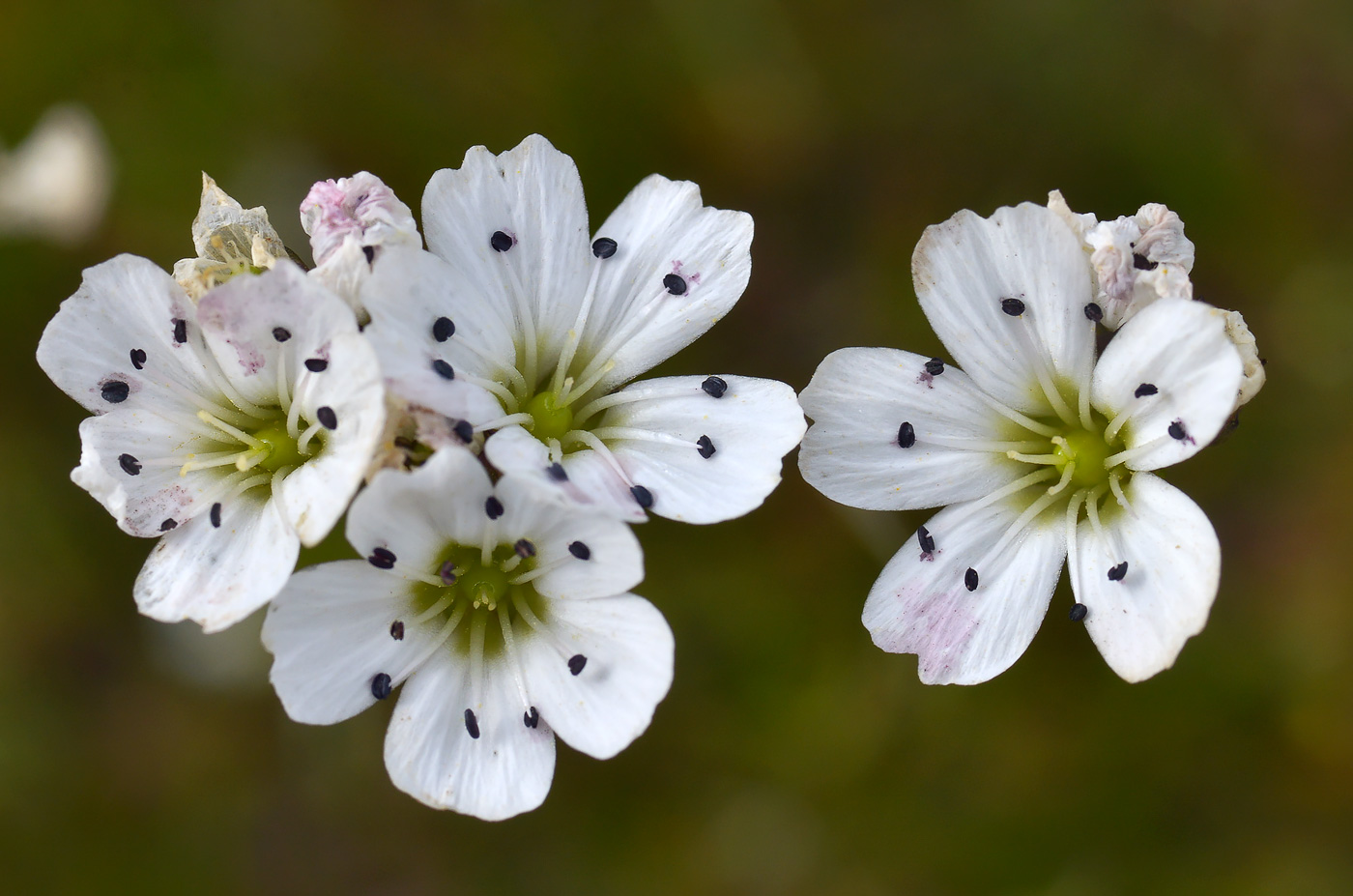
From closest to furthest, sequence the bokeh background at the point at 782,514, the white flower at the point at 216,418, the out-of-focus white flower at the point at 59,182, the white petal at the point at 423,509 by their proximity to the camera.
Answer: the white petal at the point at 423,509
the white flower at the point at 216,418
the bokeh background at the point at 782,514
the out-of-focus white flower at the point at 59,182

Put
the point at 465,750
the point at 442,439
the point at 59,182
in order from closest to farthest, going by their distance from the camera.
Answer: the point at 442,439
the point at 465,750
the point at 59,182

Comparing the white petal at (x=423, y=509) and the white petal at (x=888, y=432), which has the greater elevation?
the white petal at (x=888, y=432)

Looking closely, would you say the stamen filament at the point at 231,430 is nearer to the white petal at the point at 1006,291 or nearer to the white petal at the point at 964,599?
the white petal at the point at 964,599

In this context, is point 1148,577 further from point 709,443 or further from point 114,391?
point 114,391

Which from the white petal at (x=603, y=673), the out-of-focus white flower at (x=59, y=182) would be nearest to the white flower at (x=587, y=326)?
the white petal at (x=603, y=673)

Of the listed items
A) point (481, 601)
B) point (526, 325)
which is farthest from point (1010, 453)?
point (481, 601)

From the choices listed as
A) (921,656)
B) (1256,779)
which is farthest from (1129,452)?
(1256,779)

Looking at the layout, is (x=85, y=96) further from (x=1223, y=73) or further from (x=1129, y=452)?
(x=1223, y=73)
